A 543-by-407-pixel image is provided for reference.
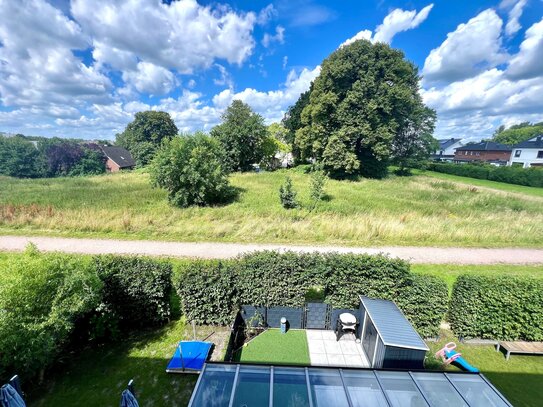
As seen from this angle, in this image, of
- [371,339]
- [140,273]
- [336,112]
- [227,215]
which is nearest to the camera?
[371,339]

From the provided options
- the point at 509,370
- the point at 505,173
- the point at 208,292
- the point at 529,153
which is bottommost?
the point at 509,370

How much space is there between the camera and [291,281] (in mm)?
7438

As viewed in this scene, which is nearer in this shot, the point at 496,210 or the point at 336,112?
the point at 496,210

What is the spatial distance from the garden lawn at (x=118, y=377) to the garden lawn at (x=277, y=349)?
1560 millimetres

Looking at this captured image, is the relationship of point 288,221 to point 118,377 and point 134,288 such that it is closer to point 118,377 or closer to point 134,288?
point 134,288

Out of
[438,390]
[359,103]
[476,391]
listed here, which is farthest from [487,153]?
[438,390]

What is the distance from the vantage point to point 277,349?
7.13 meters

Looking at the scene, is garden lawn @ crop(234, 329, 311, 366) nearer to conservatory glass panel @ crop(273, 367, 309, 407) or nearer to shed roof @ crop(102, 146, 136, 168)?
conservatory glass panel @ crop(273, 367, 309, 407)

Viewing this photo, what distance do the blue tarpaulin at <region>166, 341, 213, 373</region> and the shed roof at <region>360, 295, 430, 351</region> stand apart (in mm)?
4357

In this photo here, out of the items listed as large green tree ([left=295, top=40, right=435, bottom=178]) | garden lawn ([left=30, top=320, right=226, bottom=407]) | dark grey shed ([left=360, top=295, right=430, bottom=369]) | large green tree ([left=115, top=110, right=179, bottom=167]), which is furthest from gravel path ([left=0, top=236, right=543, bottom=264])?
large green tree ([left=115, top=110, right=179, bottom=167])

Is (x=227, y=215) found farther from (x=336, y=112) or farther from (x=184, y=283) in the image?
(x=336, y=112)

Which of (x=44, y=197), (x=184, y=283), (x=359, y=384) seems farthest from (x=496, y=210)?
(x=44, y=197)

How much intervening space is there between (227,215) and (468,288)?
12.6 meters

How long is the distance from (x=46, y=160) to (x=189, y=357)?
5841cm
